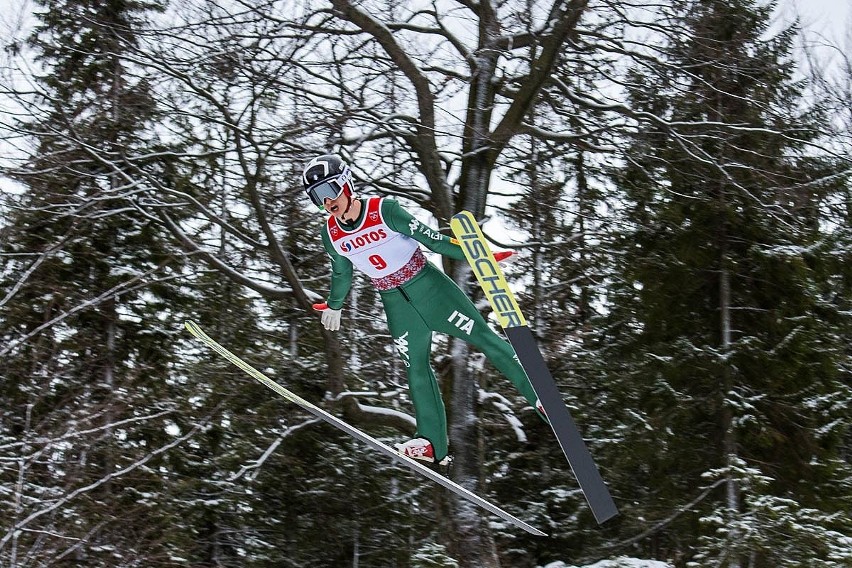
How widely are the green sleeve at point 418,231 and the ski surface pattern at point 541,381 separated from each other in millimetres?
105

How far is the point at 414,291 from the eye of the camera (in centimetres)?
454

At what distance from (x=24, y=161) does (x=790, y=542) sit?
725cm

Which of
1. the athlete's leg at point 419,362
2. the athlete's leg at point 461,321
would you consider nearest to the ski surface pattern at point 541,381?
the athlete's leg at point 461,321

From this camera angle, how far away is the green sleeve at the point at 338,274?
4.61 m

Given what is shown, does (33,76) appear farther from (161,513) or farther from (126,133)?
(161,513)

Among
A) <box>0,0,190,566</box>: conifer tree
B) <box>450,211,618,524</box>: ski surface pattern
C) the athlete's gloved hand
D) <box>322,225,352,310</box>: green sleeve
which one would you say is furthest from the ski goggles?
<box>0,0,190,566</box>: conifer tree

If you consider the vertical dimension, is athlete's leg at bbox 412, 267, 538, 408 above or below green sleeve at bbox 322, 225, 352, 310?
below

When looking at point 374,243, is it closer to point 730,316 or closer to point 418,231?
point 418,231

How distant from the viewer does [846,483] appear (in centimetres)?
944

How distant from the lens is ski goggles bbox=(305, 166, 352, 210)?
429cm

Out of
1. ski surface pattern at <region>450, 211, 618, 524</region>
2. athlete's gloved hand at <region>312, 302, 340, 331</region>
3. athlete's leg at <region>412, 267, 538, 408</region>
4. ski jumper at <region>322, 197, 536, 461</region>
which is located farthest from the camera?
athlete's gloved hand at <region>312, 302, 340, 331</region>

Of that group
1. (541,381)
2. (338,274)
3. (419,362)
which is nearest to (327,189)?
(338,274)

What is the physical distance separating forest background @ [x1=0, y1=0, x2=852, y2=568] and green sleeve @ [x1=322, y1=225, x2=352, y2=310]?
1550 mm

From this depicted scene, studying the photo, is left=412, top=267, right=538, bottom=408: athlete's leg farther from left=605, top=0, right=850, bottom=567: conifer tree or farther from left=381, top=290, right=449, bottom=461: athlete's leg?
left=605, top=0, right=850, bottom=567: conifer tree
